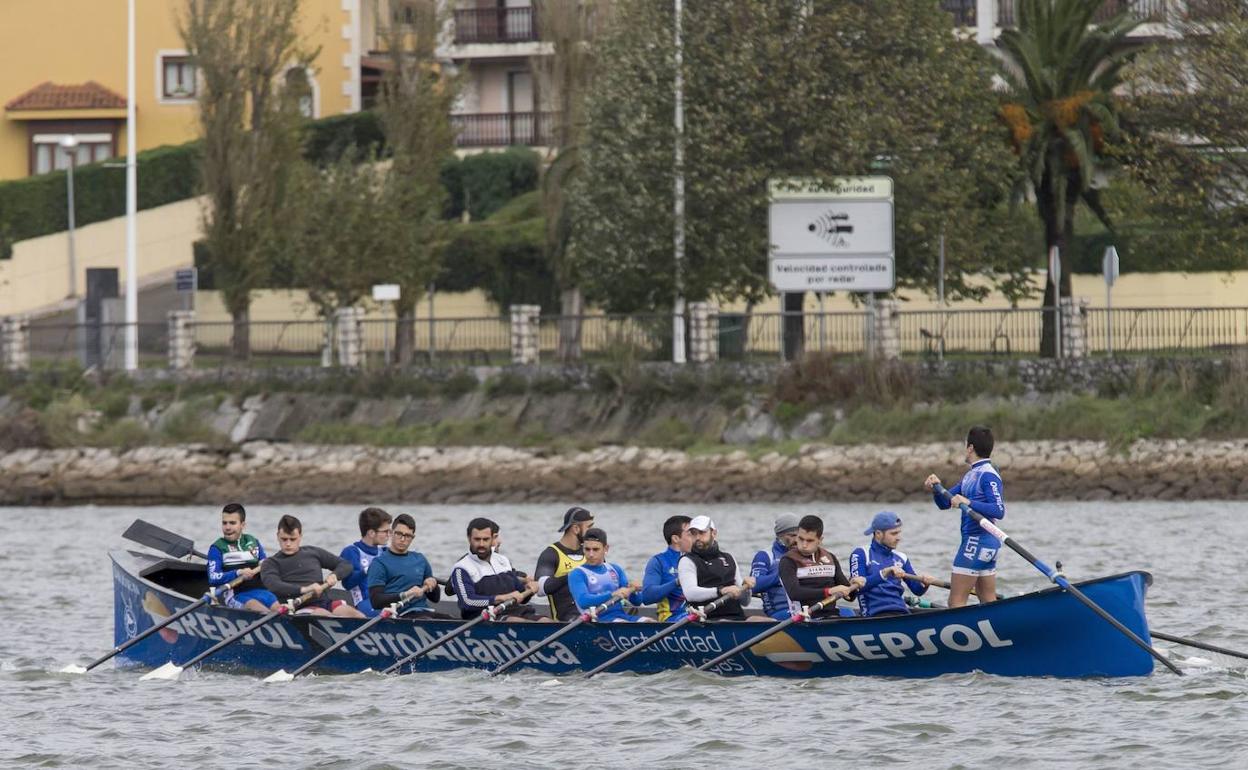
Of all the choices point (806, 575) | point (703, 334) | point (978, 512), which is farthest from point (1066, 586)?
point (703, 334)

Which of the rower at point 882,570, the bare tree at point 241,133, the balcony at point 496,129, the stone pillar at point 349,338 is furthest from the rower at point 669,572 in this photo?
the balcony at point 496,129

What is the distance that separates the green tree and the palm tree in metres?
0.67

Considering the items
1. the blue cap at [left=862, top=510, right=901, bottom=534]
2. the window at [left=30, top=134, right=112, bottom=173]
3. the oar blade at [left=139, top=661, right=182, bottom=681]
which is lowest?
the oar blade at [left=139, top=661, right=182, bottom=681]

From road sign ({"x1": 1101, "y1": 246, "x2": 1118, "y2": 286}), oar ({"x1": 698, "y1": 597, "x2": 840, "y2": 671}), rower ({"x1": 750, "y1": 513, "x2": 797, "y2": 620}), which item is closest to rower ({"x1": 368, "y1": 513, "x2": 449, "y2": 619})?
oar ({"x1": 698, "y1": 597, "x2": 840, "y2": 671})

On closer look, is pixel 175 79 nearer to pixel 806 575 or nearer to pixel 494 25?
pixel 494 25

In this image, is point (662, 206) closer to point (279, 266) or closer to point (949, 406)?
point (949, 406)

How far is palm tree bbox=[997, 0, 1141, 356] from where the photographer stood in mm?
45500

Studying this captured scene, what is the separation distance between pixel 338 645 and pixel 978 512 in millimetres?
6297

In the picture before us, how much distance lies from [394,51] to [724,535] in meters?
21.8

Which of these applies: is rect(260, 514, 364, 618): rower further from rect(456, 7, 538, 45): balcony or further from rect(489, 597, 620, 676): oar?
rect(456, 7, 538, 45): balcony

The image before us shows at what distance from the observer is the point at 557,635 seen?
68.5ft

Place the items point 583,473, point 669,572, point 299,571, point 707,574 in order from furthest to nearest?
point 583,473, point 299,571, point 669,572, point 707,574

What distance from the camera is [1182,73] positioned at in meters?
44.2

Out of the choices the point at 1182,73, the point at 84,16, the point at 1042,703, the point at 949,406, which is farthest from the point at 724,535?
the point at 84,16
